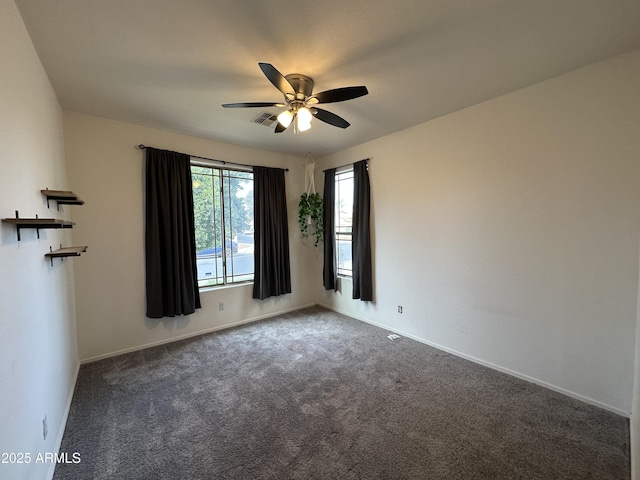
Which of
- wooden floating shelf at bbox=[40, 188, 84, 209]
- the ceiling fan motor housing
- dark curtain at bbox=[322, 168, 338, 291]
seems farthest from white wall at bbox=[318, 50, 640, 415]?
wooden floating shelf at bbox=[40, 188, 84, 209]

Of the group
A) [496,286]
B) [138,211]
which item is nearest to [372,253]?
[496,286]

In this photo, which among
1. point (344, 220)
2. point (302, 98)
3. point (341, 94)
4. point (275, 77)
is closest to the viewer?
point (275, 77)

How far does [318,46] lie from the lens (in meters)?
1.84

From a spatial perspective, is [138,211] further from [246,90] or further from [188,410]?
[188,410]

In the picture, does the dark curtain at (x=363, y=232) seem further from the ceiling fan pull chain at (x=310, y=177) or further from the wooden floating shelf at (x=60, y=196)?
the wooden floating shelf at (x=60, y=196)

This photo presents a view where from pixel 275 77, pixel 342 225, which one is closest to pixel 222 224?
pixel 342 225

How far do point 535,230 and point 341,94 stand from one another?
6.81 ft

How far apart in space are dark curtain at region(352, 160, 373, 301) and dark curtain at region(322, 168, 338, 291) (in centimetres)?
55

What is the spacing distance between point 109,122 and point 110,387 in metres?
2.74

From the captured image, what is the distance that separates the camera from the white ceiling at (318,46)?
1.55m

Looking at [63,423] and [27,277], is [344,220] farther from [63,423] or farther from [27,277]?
[63,423]

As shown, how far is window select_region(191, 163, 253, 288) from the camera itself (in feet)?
12.4

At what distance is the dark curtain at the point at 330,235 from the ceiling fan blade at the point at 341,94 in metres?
2.42

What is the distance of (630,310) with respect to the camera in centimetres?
203
